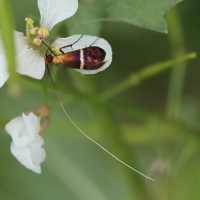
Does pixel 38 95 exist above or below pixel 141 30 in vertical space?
below

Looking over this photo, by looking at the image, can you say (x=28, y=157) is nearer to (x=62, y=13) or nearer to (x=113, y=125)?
(x=62, y=13)

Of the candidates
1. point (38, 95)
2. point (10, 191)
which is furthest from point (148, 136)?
point (10, 191)

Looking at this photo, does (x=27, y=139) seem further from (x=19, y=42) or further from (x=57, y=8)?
(x=57, y=8)

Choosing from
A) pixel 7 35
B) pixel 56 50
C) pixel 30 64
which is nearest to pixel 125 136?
pixel 56 50

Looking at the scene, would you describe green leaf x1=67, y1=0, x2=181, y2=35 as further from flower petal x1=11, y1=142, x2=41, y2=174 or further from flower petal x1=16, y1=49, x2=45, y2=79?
flower petal x1=11, y1=142, x2=41, y2=174

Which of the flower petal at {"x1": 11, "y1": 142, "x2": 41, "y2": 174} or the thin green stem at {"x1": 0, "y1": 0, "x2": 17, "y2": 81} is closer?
the thin green stem at {"x1": 0, "y1": 0, "x2": 17, "y2": 81}

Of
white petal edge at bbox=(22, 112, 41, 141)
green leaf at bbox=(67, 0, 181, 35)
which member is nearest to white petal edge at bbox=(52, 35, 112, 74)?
green leaf at bbox=(67, 0, 181, 35)
